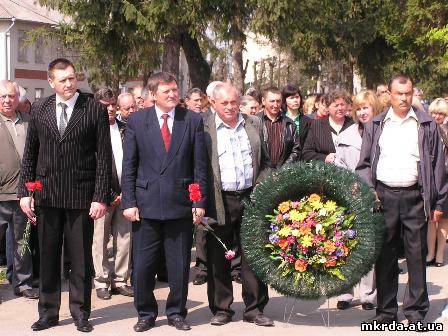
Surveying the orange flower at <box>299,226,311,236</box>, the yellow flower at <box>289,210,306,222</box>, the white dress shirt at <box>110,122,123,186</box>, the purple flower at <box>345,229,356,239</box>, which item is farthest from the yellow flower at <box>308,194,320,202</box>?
the white dress shirt at <box>110,122,123,186</box>

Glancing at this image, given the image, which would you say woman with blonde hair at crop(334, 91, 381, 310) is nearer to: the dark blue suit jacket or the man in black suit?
the dark blue suit jacket

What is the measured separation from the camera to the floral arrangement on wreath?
745cm

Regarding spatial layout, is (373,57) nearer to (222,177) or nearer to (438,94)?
(438,94)

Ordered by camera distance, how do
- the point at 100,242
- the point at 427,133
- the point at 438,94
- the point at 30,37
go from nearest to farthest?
1. the point at 427,133
2. the point at 100,242
3. the point at 30,37
4. the point at 438,94

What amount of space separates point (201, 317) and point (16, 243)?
2367 mm

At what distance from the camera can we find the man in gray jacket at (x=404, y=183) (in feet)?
24.5

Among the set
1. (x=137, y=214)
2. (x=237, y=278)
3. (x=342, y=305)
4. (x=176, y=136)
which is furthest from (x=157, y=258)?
(x=237, y=278)

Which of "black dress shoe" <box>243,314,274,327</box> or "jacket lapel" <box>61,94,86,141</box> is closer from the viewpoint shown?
"jacket lapel" <box>61,94,86,141</box>

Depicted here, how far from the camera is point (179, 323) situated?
764 cm

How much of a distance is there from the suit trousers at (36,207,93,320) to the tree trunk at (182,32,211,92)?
1948 cm

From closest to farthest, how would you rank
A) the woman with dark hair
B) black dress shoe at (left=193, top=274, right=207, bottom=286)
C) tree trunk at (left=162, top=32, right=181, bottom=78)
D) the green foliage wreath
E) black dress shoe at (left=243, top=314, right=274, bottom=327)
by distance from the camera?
the green foliage wreath < black dress shoe at (left=243, top=314, right=274, bottom=327) < black dress shoe at (left=193, top=274, right=207, bottom=286) < the woman with dark hair < tree trunk at (left=162, top=32, right=181, bottom=78)

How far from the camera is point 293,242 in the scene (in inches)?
296

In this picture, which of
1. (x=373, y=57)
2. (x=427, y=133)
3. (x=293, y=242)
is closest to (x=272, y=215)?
(x=293, y=242)

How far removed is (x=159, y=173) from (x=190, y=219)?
0.52m
